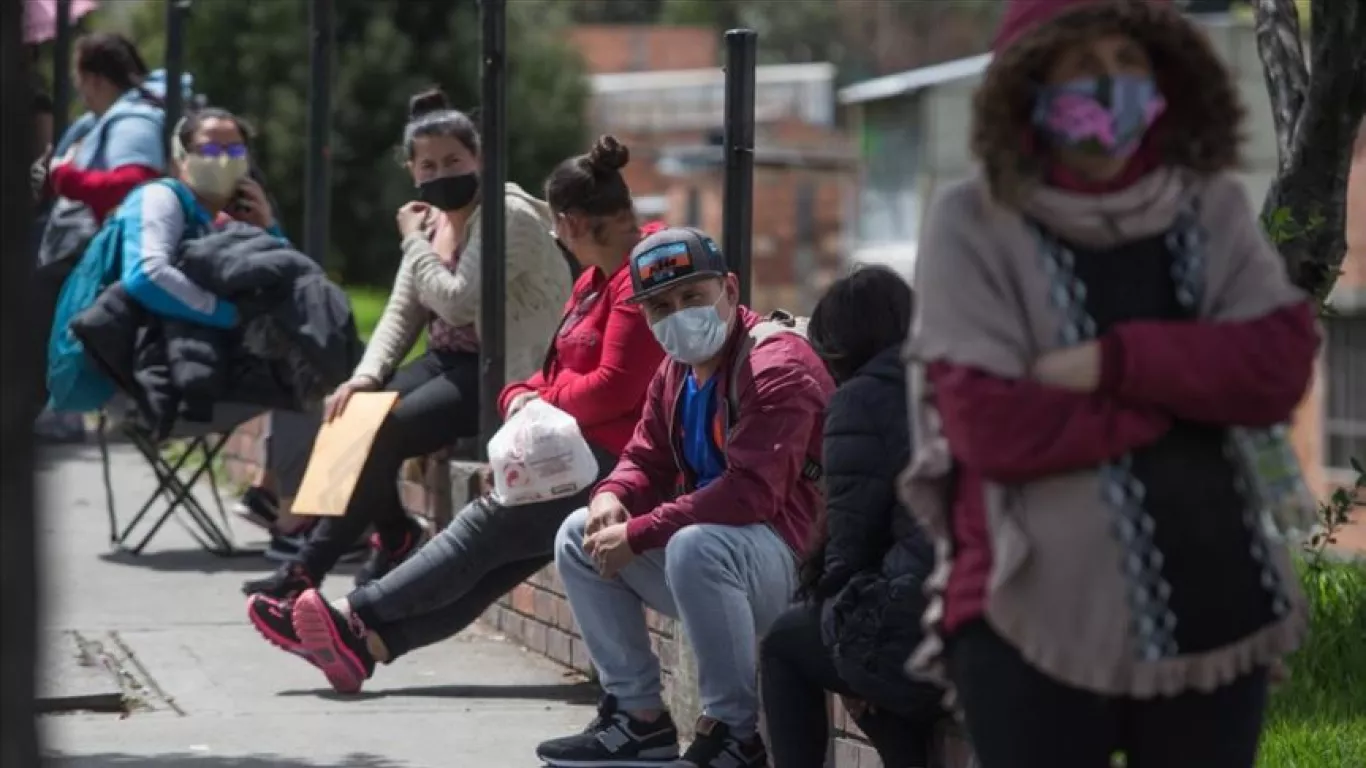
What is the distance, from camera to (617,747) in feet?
21.2

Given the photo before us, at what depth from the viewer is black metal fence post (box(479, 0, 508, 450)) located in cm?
845

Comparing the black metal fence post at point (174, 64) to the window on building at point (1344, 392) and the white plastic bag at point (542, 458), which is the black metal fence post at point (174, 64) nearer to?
the white plastic bag at point (542, 458)

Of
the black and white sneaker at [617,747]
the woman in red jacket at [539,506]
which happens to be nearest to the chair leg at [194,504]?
the woman in red jacket at [539,506]

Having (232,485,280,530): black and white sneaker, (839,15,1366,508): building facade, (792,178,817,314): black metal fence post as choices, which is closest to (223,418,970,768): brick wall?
(232,485,280,530): black and white sneaker

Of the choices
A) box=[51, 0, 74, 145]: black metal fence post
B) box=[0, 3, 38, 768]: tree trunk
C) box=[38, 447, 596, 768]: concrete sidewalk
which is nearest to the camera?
box=[0, 3, 38, 768]: tree trunk

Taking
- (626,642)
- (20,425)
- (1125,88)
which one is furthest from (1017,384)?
(626,642)

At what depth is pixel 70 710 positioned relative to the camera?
24.2 ft

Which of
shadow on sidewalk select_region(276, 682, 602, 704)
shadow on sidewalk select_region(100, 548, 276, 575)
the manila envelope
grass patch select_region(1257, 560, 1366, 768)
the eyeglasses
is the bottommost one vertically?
shadow on sidewalk select_region(100, 548, 276, 575)

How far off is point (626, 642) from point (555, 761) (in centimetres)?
34

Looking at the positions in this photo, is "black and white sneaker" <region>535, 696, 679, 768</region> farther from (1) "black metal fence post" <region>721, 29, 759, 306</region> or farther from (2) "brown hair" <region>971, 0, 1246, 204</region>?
(2) "brown hair" <region>971, 0, 1246, 204</region>

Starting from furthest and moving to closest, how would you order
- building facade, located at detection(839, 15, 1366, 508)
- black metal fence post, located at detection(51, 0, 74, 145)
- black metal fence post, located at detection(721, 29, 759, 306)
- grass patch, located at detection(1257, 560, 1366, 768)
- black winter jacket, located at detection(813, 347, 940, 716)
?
building facade, located at detection(839, 15, 1366, 508), black metal fence post, located at detection(51, 0, 74, 145), black metal fence post, located at detection(721, 29, 759, 306), grass patch, located at detection(1257, 560, 1366, 768), black winter jacket, located at detection(813, 347, 940, 716)

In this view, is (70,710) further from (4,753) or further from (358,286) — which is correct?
(358,286)

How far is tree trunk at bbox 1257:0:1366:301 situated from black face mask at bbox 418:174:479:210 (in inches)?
103

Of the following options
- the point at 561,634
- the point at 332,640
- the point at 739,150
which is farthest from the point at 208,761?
the point at 739,150
